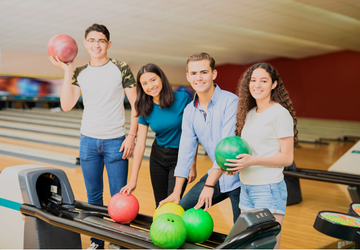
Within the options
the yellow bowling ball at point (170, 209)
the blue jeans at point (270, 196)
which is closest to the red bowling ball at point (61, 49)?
the yellow bowling ball at point (170, 209)

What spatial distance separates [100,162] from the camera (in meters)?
2.03

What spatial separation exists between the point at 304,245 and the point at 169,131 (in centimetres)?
128

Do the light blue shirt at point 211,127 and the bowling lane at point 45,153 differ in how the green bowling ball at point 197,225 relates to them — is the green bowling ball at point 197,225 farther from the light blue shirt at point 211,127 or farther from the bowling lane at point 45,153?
the bowling lane at point 45,153

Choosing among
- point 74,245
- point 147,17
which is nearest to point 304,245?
point 74,245

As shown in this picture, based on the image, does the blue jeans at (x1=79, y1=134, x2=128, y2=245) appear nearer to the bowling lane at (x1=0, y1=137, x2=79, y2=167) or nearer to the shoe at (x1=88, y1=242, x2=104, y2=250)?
the shoe at (x1=88, y1=242, x2=104, y2=250)

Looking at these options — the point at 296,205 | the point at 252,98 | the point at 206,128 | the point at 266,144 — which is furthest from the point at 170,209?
the point at 296,205

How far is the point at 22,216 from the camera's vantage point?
1.85 m

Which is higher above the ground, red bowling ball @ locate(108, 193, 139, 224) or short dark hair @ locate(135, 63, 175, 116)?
short dark hair @ locate(135, 63, 175, 116)

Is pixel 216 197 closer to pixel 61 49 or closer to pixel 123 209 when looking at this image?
pixel 123 209

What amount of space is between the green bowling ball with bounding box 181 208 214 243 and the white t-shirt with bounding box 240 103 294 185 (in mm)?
250

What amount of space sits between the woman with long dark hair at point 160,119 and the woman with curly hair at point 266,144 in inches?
19.3

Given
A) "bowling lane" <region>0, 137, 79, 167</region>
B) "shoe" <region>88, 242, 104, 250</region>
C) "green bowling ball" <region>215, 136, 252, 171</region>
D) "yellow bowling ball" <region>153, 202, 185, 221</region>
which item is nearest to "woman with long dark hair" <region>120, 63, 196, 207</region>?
"yellow bowling ball" <region>153, 202, 185, 221</region>

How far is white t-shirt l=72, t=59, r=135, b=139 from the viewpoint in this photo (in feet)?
6.35

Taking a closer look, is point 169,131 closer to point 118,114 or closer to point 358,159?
point 118,114
